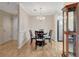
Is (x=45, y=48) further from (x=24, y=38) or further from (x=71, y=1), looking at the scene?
(x=71, y=1)

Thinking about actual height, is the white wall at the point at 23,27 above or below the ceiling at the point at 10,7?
below

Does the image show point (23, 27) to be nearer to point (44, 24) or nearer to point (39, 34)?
point (39, 34)

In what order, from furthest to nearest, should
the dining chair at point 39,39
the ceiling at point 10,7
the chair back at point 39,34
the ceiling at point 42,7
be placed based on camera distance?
the dining chair at point 39,39, the chair back at point 39,34, the ceiling at point 42,7, the ceiling at point 10,7

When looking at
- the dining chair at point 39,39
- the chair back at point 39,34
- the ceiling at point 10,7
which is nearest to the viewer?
the ceiling at point 10,7

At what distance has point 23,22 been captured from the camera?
5.12m

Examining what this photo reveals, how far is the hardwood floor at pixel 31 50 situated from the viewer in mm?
4652

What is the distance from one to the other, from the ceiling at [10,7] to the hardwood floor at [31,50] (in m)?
1.19

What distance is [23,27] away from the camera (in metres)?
5.06

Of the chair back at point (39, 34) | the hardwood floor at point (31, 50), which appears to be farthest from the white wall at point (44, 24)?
the hardwood floor at point (31, 50)

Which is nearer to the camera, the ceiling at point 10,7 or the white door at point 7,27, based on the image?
the ceiling at point 10,7

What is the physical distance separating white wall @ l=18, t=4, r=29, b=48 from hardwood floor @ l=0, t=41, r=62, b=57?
0.23 m

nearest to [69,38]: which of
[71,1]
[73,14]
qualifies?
[73,14]

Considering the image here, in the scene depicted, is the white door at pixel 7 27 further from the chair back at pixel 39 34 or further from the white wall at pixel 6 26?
the chair back at pixel 39 34

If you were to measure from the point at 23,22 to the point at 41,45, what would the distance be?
1202 millimetres
